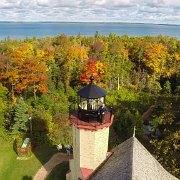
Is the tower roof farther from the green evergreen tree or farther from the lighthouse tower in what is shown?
the green evergreen tree

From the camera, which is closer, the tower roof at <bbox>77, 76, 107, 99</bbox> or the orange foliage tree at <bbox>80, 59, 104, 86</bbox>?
the tower roof at <bbox>77, 76, 107, 99</bbox>

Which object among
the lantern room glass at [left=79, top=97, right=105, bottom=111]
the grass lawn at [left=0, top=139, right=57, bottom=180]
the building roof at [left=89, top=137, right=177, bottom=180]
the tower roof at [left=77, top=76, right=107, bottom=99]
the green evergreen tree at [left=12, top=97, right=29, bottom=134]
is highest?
the tower roof at [left=77, top=76, right=107, bottom=99]

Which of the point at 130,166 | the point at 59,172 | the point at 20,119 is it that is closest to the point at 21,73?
the point at 20,119

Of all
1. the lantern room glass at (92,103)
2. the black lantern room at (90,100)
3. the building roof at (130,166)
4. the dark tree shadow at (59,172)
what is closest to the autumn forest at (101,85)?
the dark tree shadow at (59,172)

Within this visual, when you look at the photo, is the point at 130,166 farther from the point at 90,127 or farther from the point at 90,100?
the point at 90,100

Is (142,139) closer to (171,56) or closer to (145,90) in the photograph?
(145,90)

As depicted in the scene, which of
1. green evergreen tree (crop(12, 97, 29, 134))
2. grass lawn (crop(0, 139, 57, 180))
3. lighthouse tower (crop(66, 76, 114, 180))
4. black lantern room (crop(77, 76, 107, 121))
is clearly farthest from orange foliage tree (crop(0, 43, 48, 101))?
black lantern room (crop(77, 76, 107, 121))

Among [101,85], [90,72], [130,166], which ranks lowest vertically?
[101,85]

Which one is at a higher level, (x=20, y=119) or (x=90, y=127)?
(x=90, y=127)

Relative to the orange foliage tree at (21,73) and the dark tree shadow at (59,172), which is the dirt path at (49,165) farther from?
the orange foliage tree at (21,73)
